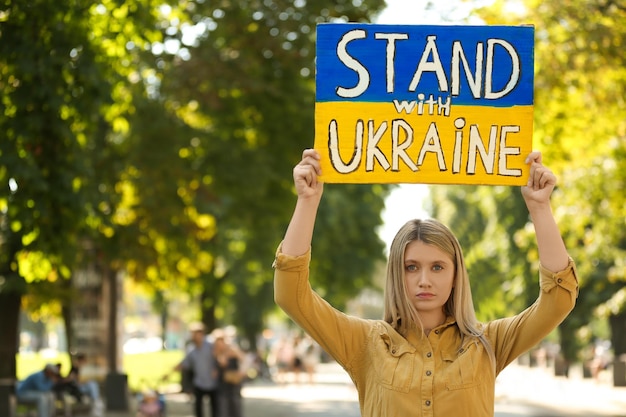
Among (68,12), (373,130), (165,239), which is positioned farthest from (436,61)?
(165,239)

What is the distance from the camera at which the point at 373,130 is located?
520 centimetres

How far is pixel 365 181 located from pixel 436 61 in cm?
61

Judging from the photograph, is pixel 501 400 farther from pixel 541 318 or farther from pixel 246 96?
pixel 541 318

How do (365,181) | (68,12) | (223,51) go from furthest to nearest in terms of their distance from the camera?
(223,51) < (68,12) < (365,181)

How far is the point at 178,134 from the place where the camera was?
23703mm

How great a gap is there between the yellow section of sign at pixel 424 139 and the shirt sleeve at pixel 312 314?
1.99 ft

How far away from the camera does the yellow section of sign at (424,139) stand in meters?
5.12

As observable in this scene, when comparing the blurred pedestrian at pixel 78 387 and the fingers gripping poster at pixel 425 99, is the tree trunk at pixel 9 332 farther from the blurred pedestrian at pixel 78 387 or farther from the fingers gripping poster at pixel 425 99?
the fingers gripping poster at pixel 425 99

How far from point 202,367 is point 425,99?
50.4 feet

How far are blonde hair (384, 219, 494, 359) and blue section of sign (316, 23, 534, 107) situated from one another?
71cm

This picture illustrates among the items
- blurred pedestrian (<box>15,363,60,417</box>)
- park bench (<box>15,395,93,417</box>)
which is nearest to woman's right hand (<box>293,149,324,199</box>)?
blurred pedestrian (<box>15,363,60,417</box>)

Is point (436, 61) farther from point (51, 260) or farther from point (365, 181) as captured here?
point (51, 260)

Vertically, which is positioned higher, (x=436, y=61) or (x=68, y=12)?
(x=68, y=12)

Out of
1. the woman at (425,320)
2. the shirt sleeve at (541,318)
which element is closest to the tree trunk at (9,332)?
the woman at (425,320)
